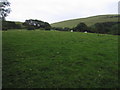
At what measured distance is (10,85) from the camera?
8430mm

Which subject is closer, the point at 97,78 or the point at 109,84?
the point at 109,84

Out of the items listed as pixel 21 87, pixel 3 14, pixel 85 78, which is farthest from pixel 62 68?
pixel 3 14

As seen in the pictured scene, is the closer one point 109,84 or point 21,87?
point 21,87

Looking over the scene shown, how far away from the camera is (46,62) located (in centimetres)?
1271

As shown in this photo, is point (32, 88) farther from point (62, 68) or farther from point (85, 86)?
point (62, 68)

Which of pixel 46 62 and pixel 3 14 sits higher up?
pixel 3 14

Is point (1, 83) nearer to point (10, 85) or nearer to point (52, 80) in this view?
point (10, 85)

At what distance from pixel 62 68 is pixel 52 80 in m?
2.13

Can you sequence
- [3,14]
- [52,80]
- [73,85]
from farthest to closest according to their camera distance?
[3,14], [52,80], [73,85]

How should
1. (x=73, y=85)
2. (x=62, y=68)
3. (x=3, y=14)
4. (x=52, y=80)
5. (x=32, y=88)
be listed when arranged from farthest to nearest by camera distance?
(x=3, y=14)
(x=62, y=68)
(x=52, y=80)
(x=73, y=85)
(x=32, y=88)

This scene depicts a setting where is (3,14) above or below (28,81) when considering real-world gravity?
above

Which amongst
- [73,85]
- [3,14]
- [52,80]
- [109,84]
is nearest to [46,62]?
[52,80]

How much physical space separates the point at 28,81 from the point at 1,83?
56.1 inches

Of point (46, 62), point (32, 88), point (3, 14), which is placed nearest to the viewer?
point (32, 88)
